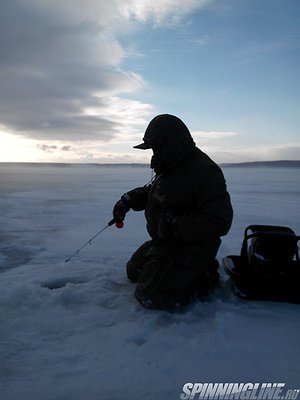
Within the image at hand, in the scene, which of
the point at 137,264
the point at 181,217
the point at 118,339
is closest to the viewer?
the point at 118,339

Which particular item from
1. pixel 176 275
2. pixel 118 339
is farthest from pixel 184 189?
pixel 118 339

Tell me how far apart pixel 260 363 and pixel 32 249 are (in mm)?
3539

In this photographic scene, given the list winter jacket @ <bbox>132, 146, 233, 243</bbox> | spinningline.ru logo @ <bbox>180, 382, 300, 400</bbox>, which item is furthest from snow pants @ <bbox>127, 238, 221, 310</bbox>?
spinningline.ru logo @ <bbox>180, 382, 300, 400</bbox>

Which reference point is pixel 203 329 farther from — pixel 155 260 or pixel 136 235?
pixel 136 235

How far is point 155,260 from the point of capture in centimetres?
280

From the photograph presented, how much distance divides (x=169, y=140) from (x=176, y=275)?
106cm

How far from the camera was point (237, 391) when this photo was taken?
1.79 meters

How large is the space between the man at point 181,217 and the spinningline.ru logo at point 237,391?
85 cm

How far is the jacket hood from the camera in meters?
2.70

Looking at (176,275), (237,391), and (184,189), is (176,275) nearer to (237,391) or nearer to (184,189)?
(184,189)

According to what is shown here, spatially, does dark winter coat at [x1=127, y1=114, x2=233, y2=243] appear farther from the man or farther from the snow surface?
the snow surface

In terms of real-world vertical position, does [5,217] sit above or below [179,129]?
below

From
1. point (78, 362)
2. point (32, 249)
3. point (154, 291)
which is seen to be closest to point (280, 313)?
point (154, 291)

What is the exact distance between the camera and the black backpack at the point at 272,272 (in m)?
2.71
